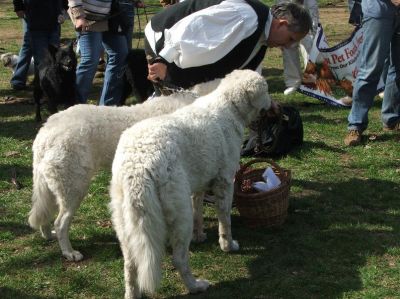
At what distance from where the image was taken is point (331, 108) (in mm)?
7988

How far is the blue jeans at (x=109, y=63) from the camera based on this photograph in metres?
6.37

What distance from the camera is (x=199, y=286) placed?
12.2ft

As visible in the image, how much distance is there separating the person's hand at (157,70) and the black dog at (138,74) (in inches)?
108

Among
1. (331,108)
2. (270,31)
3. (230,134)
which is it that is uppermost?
(270,31)

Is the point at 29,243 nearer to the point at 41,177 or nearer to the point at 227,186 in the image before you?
the point at 41,177

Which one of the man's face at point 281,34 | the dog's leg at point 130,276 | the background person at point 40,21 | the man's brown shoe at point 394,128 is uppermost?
the man's face at point 281,34

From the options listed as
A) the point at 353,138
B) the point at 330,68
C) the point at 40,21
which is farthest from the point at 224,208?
the point at 40,21

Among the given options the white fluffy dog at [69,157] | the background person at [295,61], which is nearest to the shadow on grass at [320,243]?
the white fluffy dog at [69,157]

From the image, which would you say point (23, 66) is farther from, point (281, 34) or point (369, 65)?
point (281, 34)

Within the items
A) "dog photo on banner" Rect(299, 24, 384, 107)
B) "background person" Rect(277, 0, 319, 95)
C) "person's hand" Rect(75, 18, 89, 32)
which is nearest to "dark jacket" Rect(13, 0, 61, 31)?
"person's hand" Rect(75, 18, 89, 32)

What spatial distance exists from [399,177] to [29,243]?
3508mm

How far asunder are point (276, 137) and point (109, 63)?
2270 millimetres

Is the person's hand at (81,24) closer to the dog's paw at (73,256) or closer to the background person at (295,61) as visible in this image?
the dog's paw at (73,256)

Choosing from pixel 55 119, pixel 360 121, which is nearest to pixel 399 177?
pixel 360 121
